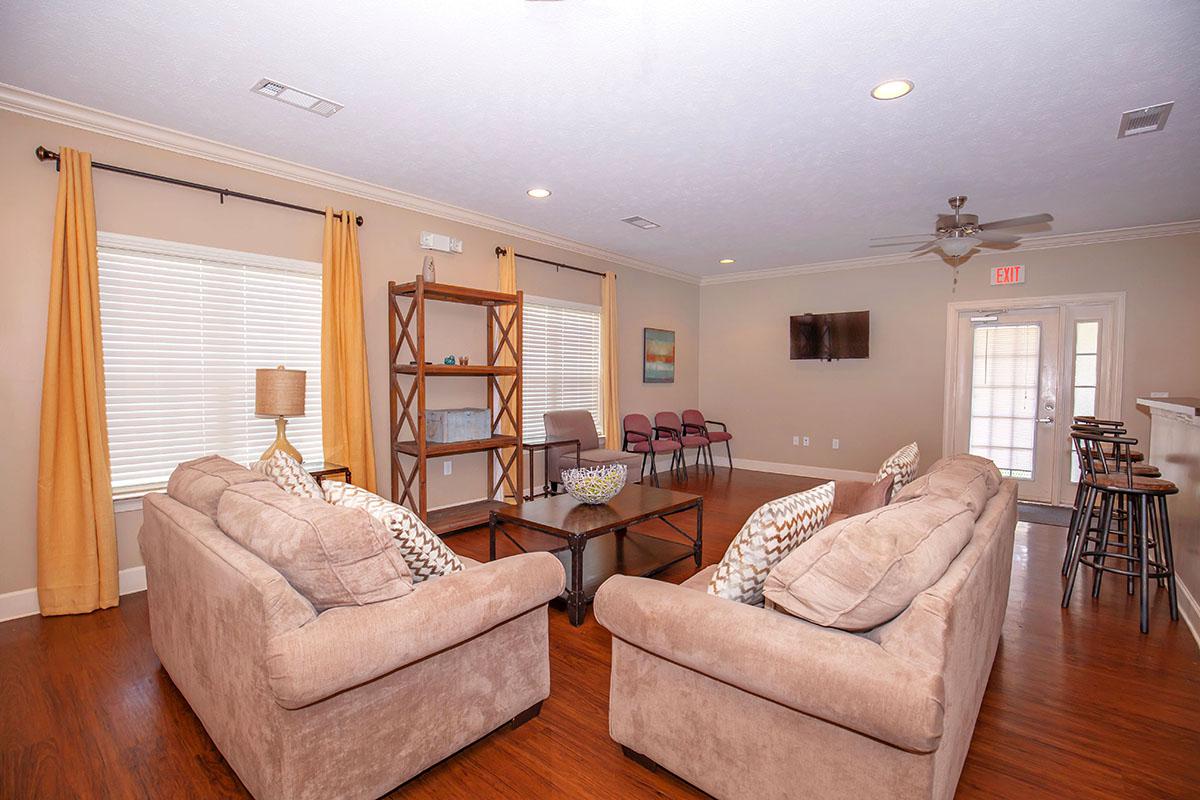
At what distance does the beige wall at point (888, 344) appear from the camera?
5289mm

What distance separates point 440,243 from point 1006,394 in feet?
19.5

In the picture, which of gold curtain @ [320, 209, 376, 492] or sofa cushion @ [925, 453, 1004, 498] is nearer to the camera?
sofa cushion @ [925, 453, 1004, 498]

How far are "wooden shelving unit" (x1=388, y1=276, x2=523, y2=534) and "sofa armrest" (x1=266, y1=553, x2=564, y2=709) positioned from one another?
7.03ft

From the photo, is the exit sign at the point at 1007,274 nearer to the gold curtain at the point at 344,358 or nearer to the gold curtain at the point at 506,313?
the gold curtain at the point at 506,313

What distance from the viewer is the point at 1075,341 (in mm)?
5750

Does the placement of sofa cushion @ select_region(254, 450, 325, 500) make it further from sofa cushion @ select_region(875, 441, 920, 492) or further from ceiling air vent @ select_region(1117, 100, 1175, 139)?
ceiling air vent @ select_region(1117, 100, 1175, 139)

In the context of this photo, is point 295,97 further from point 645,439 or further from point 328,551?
point 645,439

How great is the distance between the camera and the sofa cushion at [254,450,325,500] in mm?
2096

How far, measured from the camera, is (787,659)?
4.70 feet

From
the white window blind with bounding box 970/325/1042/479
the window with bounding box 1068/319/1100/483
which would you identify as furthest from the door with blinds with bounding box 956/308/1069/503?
the window with bounding box 1068/319/1100/483

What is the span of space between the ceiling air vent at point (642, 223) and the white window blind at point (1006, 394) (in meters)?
3.82

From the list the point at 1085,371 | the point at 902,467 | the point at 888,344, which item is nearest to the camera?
the point at 902,467

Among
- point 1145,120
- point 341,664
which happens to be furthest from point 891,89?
point 341,664

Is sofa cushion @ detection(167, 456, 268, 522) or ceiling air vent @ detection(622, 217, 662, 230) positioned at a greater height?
ceiling air vent @ detection(622, 217, 662, 230)
